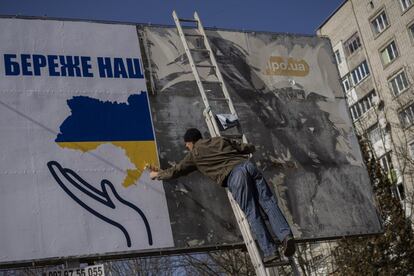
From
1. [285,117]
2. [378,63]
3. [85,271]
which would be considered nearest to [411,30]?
[378,63]

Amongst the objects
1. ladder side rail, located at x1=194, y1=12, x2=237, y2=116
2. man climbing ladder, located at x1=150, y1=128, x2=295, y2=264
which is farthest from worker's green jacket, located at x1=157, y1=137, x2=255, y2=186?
ladder side rail, located at x1=194, y1=12, x2=237, y2=116

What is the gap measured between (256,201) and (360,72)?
85.2ft

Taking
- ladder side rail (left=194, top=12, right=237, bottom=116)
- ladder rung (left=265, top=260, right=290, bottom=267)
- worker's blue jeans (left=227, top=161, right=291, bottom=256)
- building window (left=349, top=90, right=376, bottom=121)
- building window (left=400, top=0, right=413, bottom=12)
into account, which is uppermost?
building window (left=400, top=0, right=413, bottom=12)

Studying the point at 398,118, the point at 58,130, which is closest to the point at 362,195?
the point at 58,130

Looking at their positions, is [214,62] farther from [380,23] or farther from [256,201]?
[380,23]

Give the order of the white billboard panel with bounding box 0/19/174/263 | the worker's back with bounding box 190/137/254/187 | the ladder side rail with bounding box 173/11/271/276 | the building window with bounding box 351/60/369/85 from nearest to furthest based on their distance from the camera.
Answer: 1. the ladder side rail with bounding box 173/11/271/276
2. the worker's back with bounding box 190/137/254/187
3. the white billboard panel with bounding box 0/19/174/263
4. the building window with bounding box 351/60/369/85

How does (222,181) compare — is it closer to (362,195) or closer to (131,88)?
(131,88)

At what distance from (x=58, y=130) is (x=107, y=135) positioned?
0.65m

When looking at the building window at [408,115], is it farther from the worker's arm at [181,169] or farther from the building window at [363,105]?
the worker's arm at [181,169]

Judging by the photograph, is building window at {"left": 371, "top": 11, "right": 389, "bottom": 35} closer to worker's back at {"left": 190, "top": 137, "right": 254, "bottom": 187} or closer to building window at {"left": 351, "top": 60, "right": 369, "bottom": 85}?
building window at {"left": 351, "top": 60, "right": 369, "bottom": 85}

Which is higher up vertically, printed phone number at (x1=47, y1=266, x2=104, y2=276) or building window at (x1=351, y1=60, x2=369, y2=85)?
building window at (x1=351, y1=60, x2=369, y2=85)

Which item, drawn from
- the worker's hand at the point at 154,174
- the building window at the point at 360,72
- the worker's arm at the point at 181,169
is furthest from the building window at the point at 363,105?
the worker's arm at the point at 181,169

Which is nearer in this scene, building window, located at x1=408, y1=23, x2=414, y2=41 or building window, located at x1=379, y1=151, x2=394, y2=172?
building window, located at x1=379, y1=151, x2=394, y2=172

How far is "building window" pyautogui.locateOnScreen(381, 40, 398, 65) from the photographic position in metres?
29.1
